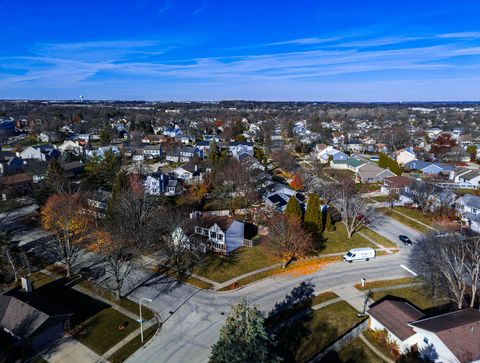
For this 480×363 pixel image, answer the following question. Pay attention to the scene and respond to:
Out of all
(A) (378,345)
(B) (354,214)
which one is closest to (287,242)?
(A) (378,345)

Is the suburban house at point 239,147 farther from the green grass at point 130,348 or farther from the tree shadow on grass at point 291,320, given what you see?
the green grass at point 130,348

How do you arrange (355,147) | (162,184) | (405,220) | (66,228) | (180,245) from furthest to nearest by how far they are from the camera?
1. (355,147)
2. (162,184)
3. (405,220)
4. (180,245)
5. (66,228)

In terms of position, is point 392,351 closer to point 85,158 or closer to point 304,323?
point 304,323

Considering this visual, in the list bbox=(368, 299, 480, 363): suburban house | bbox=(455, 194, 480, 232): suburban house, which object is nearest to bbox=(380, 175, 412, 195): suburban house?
bbox=(455, 194, 480, 232): suburban house

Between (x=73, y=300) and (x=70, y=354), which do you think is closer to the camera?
(x=70, y=354)

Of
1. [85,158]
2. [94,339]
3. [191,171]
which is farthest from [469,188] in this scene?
[85,158]

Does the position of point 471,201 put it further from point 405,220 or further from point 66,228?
point 66,228

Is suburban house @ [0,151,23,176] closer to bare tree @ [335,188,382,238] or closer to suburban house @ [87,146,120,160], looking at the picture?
suburban house @ [87,146,120,160]

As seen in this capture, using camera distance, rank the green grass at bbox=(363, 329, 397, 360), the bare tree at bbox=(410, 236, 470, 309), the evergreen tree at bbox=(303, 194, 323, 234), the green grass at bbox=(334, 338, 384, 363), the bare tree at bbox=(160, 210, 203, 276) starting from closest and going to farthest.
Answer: the green grass at bbox=(334, 338, 384, 363) → the green grass at bbox=(363, 329, 397, 360) → the bare tree at bbox=(410, 236, 470, 309) → the bare tree at bbox=(160, 210, 203, 276) → the evergreen tree at bbox=(303, 194, 323, 234)
